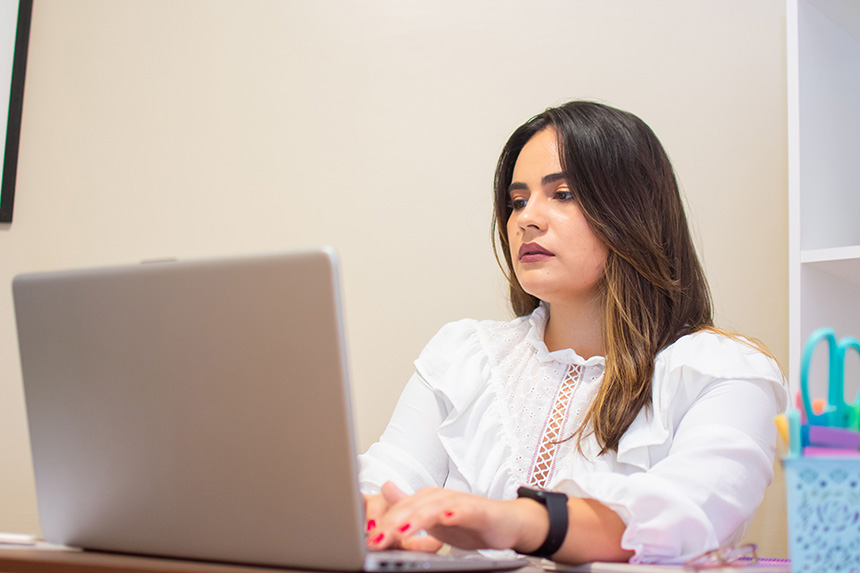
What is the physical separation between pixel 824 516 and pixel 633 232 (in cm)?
67

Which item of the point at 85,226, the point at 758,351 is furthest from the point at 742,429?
the point at 85,226

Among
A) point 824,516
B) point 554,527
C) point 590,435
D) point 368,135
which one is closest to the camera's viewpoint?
point 824,516

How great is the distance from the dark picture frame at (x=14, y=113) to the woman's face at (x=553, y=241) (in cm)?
118

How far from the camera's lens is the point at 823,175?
1278 millimetres

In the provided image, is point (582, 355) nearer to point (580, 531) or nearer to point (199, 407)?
point (580, 531)

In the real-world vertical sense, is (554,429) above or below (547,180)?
below

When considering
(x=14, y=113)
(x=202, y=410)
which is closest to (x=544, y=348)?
(x=202, y=410)

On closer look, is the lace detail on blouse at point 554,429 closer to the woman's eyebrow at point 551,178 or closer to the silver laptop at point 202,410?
the woman's eyebrow at point 551,178

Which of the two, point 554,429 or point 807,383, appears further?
point 554,429

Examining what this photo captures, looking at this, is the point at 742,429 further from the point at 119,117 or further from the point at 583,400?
the point at 119,117

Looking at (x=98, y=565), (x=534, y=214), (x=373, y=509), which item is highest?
(x=534, y=214)

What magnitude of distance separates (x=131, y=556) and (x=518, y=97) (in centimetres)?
119

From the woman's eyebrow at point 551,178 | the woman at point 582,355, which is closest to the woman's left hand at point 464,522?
the woman at point 582,355

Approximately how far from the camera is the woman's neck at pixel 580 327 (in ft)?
4.19
